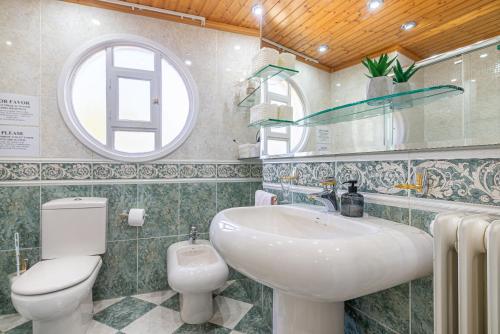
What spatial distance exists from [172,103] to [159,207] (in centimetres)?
97

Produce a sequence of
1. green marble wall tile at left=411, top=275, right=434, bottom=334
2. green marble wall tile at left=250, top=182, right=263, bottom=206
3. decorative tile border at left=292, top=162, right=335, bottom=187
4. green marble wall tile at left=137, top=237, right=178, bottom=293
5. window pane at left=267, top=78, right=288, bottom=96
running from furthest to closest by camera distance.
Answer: green marble wall tile at left=250, top=182, right=263, bottom=206, green marble wall tile at left=137, top=237, right=178, bottom=293, window pane at left=267, top=78, right=288, bottom=96, decorative tile border at left=292, top=162, right=335, bottom=187, green marble wall tile at left=411, top=275, right=434, bottom=334

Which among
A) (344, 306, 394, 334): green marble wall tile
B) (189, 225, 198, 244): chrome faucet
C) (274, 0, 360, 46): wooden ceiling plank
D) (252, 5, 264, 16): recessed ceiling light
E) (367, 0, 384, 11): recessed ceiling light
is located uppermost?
(252, 5, 264, 16): recessed ceiling light

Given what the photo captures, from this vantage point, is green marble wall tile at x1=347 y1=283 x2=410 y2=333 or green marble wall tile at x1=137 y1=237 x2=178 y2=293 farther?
green marble wall tile at x1=137 y1=237 x2=178 y2=293

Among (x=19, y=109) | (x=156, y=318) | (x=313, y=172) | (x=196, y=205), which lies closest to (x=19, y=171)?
(x=19, y=109)

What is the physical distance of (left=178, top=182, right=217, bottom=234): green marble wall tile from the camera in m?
2.07

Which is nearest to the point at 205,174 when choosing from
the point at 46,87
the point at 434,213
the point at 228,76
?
the point at 228,76

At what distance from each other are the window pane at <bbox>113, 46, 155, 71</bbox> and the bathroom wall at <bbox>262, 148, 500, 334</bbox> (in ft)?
6.14

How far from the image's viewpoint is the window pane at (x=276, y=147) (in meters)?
1.62

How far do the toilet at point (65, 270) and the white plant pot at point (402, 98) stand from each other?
1764 millimetres

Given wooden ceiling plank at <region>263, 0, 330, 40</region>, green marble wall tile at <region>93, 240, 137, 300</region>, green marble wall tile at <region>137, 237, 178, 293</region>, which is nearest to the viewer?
wooden ceiling plank at <region>263, 0, 330, 40</region>

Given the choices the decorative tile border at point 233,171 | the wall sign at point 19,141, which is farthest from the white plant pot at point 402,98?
the wall sign at point 19,141

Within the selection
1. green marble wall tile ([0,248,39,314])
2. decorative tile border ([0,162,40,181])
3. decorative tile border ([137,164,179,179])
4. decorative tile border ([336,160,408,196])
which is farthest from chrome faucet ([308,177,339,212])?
green marble wall tile ([0,248,39,314])

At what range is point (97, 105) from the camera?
2.00 metres

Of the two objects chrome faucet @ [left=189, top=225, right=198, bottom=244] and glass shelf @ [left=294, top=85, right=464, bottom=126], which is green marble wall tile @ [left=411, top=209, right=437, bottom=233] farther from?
chrome faucet @ [left=189, top=225, right=198, bottom=244]
